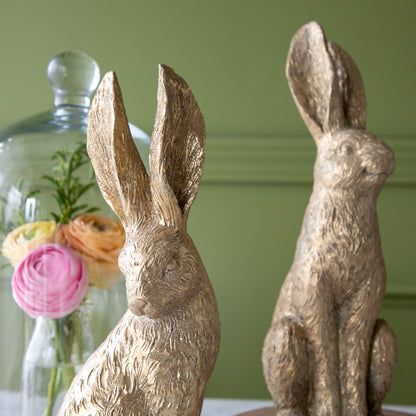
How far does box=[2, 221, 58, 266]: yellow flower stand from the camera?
0.72 m

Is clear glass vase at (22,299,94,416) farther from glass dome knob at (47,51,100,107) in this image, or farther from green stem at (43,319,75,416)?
glass dome knob at (47,51,100,107)

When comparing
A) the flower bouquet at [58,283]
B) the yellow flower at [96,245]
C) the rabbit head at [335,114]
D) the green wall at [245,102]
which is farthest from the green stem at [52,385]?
the green wall at [245,102]

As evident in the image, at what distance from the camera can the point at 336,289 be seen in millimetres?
729

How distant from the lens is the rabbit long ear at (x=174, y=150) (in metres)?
0.50

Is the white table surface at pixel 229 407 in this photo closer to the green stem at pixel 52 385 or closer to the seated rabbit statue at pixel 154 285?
the green stem at pixel 52 385

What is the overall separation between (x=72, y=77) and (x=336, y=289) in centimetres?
47

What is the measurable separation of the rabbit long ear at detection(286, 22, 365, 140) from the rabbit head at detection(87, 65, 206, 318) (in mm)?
285

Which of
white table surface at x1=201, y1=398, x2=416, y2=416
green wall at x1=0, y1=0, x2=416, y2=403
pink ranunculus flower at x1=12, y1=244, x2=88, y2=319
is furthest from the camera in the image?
green wall at x1=0, y1=0, x2=416, y2=403

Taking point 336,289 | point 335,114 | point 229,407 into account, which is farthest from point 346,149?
point 229,407

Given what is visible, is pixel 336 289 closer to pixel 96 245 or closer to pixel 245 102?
pixel 96 245

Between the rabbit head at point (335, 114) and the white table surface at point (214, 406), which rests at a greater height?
the rabbit head at point (335, 114)

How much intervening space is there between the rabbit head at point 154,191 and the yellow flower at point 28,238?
23 centimetres

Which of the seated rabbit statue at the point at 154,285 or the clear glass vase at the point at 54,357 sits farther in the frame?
the clear glass vase at the point at 54,357

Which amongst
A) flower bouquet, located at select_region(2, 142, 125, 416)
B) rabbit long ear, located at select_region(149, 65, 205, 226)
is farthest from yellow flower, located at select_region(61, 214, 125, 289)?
rabbit long ear, located at select_region(149, 65, 205, 226)
